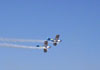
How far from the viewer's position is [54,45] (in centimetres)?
15038

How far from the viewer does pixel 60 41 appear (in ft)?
504

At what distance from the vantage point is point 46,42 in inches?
6068

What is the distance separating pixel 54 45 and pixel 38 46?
346 inches

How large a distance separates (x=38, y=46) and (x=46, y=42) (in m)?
4.27

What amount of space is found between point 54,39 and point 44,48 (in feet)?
18.5

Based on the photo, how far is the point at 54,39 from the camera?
503 feet

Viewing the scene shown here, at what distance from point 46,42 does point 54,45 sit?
5.13 meters

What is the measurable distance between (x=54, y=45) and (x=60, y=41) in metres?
4.52

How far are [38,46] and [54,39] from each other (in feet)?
25.8
